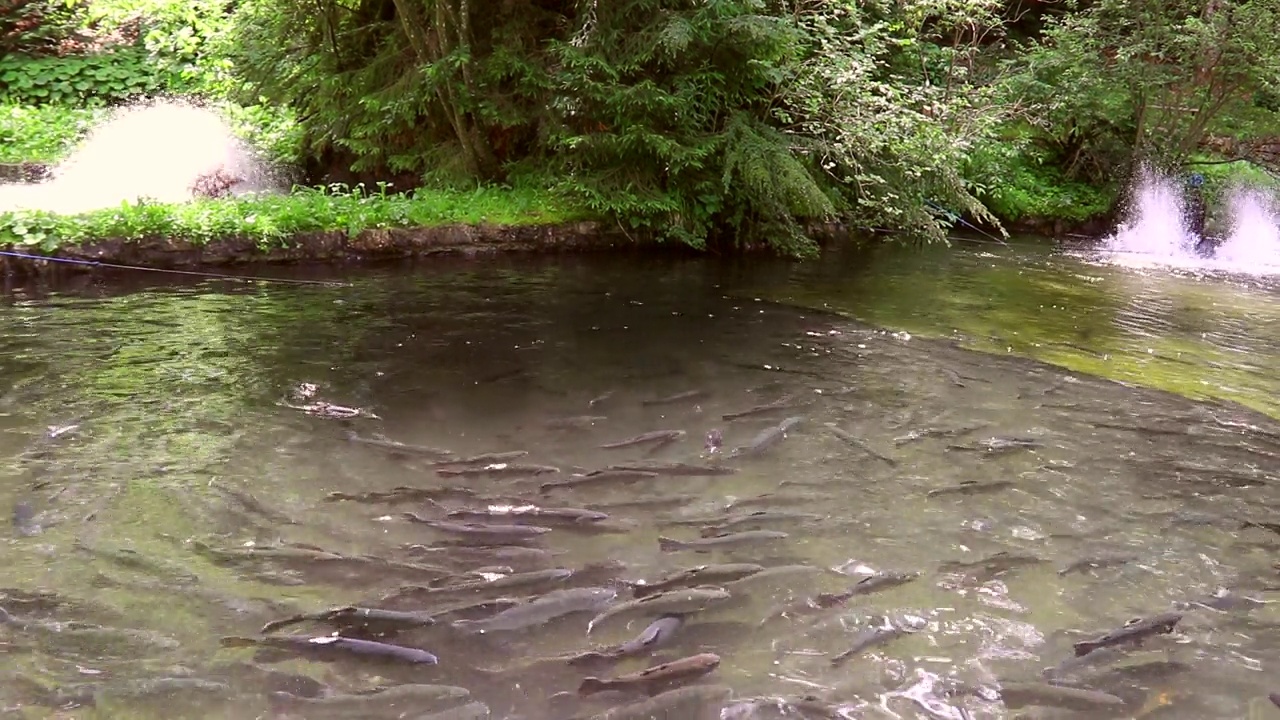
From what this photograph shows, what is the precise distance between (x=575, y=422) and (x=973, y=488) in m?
2.77

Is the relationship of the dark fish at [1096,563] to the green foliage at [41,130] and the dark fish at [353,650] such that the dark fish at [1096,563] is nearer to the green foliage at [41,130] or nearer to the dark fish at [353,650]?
the dark fish at [353,650]

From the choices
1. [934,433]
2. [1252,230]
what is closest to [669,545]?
[934,433]

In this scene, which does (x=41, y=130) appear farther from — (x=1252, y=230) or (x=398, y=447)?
(x=1252, y=230)

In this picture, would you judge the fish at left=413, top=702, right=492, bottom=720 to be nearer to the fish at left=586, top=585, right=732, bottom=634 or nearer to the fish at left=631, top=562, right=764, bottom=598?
the fish at left=586, top=585, right=732, bottom=634

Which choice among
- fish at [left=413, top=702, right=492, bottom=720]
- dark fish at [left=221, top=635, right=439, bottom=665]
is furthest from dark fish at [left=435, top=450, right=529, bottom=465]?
fish at [left=413, top=702, right=492, bottom=720]

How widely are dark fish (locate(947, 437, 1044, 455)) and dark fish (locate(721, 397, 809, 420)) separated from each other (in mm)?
1268

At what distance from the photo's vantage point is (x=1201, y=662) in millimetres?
3762

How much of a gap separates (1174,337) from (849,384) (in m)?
4.50

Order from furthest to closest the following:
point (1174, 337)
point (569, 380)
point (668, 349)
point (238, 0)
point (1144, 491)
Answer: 1. point (238, 0)
2. point (1174, 337)
3. point (668, 349)
4. point (569, 380)
5. point (1144, 491)

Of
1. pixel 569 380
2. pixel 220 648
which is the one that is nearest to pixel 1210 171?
pixel 569 380

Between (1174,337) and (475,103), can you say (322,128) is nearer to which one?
(475,103)

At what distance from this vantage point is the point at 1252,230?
1820 cm

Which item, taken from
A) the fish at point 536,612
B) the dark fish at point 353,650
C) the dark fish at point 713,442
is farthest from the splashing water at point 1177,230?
the dark fish at point 353,650

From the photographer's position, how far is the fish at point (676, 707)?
10.3 ft
